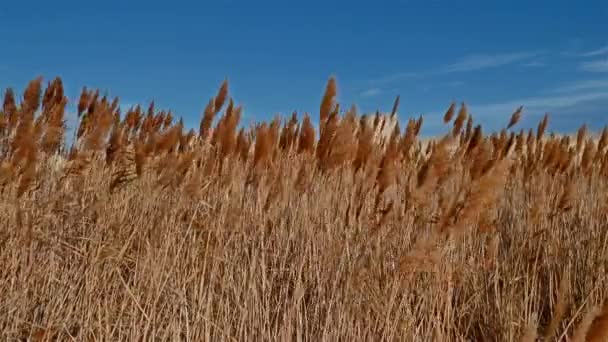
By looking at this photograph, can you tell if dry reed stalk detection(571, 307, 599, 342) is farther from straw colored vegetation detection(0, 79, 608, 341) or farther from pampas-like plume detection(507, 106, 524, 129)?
pampas-like plume detection(507, 106, 524, 129)

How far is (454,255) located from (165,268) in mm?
936

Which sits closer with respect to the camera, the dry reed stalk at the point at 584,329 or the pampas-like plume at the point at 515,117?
the dry reed stalk at the point at 584,329

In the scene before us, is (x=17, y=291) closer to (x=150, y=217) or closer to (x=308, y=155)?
(x=150, y=217)

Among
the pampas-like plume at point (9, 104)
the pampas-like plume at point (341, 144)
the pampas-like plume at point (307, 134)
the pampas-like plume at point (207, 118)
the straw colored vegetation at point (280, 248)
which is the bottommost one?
the straw colored vegetation at point (280, 248)

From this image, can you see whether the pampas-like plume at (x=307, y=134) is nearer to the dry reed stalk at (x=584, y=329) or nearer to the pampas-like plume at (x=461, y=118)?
the pampas-like plume at (x=461, y=118)

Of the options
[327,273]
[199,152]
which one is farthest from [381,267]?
[199,152]

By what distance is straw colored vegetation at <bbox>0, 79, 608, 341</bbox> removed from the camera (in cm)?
189

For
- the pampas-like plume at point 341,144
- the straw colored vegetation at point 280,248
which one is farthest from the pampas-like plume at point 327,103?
the pampas-like plume at point 341,144

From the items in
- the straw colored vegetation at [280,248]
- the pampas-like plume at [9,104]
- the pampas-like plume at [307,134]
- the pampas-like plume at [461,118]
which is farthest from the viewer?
the pampas-like plume at [461,118]

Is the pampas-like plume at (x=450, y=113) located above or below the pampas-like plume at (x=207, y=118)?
above

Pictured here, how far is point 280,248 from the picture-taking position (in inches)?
97.3

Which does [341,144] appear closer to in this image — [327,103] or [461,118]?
[327,103]

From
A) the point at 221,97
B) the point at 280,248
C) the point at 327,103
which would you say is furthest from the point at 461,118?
the point at 280,248

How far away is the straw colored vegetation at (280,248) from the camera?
189cm
